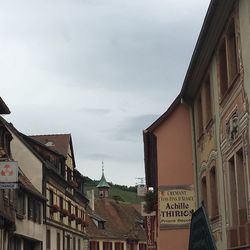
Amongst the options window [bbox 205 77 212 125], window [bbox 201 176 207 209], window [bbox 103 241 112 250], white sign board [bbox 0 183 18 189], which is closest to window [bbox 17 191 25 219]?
white sign board [bbox 0 183 18 189]

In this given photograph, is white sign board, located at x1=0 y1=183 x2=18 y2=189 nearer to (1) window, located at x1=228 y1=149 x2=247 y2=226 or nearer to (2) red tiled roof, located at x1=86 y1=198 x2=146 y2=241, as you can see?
(1) window, located at x1=228 y1=149 x2=247 y2=226

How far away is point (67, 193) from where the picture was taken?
52406 millimetres

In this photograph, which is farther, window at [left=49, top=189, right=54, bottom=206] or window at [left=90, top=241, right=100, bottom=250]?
window at [left=90, top=241, right=100, bottom=250]

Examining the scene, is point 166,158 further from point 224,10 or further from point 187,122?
point 224,10

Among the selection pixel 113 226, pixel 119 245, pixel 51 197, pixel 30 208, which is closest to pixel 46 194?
pixel 51 197

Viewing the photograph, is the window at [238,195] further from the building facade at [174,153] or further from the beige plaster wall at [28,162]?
the beige plaster wall at [28,162]

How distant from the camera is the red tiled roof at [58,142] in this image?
5281cm

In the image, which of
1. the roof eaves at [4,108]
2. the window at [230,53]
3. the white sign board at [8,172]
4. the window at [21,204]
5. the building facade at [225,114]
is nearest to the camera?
the building facade at [225,114]

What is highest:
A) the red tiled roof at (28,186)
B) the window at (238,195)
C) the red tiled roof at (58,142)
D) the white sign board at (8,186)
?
the red tiled roof at (58,142)

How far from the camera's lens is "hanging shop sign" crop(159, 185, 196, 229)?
63.4 ft

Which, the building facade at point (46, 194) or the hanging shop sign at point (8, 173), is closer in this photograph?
the hanging shop sign at point (8, 173)

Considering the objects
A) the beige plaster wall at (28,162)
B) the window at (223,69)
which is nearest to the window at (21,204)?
the beige plaster wall at (28,162)

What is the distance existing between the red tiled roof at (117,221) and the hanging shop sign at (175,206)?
178ft

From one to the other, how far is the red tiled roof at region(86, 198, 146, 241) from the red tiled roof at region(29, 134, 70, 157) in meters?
20.2
